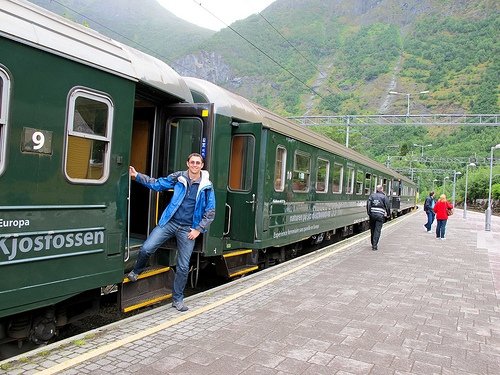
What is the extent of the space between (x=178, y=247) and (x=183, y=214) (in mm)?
421

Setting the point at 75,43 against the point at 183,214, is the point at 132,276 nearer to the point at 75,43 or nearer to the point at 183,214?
the point at 183,214

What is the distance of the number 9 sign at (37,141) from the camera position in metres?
3.71

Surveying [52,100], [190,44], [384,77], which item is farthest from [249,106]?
[190,44]

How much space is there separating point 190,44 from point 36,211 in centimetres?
11345

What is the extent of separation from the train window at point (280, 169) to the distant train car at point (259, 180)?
18 millimetres

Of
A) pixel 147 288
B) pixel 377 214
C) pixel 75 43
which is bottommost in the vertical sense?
pixel 147 288

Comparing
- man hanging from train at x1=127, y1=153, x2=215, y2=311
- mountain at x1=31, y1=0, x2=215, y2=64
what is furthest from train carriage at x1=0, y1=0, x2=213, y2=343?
mountain at x1=31, y1=0, x2=215, y2=64

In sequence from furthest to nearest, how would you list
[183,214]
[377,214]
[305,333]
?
[377,214]
[183,214]
[305,333]

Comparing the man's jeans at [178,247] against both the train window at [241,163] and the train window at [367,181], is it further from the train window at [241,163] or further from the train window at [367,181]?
the train window at [367,181]

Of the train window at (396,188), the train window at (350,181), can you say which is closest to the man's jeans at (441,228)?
the train window at (350,181)

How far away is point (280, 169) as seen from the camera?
339 inches

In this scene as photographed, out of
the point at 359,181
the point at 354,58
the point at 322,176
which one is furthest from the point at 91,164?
the point at 354,58

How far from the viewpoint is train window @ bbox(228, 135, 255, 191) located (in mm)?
7371

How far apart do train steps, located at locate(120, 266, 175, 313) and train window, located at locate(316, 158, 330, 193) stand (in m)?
5.88
